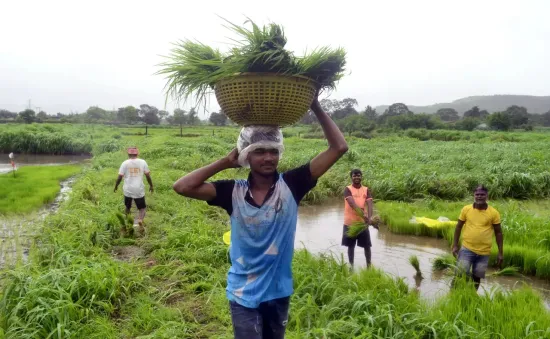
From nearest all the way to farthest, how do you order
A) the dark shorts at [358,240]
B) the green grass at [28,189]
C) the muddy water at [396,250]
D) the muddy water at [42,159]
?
1. the muddy water at [396,250]
2. the dark shorts at [358,240]
3. the green grass at [28,189]
4. the muddy water at [42,159]

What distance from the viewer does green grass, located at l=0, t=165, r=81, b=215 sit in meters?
9.87

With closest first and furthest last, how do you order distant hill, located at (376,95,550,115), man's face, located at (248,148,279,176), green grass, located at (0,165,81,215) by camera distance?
man's face, located at (248,148,279,176) < green grass, located at (0,165,81,215) < distant hill, located at (376,95,550,115)

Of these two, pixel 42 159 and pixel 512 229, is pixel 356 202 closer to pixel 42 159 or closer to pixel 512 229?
pixel 512 229

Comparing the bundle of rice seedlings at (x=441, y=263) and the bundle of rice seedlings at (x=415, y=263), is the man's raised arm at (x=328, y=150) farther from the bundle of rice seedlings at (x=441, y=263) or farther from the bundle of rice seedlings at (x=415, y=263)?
the bundle of rice seedlings at (x=441, y=263)

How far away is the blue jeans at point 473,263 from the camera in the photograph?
4.49 m

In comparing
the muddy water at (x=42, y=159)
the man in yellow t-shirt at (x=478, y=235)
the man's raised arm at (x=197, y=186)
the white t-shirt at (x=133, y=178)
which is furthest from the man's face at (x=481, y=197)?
the muddy water at (x=42, y=159)

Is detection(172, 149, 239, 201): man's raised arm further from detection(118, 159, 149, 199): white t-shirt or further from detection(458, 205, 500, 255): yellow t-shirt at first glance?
detection(118, 159, 149, 199): white t-shirt

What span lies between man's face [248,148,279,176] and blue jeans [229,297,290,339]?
0.63 metres

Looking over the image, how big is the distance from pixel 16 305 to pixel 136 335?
1150 mm

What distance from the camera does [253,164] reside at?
80.9 inches

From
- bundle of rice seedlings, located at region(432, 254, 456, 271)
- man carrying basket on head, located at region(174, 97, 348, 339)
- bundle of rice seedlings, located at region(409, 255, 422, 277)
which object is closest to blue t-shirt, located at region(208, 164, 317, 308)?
man carrying basket on head, located at region(174, 97, 348, 339)

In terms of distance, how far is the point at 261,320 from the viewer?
6.54 ft

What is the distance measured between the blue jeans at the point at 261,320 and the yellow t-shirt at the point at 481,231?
3162 mm

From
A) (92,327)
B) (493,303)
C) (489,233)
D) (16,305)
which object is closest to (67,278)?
(16,305)
